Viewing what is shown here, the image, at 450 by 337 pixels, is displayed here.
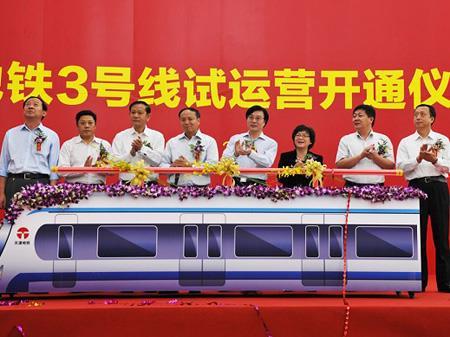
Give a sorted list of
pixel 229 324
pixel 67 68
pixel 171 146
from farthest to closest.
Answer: pixel 67 68
pixel 171 146
pixel 229 324

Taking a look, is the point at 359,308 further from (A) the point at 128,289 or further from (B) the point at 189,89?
(B) the point at 189,89

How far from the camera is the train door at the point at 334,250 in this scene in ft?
11.6

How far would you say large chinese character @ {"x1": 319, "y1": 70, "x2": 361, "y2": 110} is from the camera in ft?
17.9

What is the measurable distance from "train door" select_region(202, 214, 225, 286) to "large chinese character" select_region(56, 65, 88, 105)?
2.26 metres

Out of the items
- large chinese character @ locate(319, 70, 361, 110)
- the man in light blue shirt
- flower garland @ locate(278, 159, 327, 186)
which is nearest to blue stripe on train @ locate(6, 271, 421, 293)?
flower garland @ locate(278, 159, 327, 186)

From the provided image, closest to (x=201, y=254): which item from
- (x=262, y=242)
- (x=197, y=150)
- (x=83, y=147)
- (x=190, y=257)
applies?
(x=190, y=257)

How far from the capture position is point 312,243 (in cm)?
353

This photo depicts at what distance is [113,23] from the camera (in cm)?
542

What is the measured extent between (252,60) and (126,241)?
2429 mm

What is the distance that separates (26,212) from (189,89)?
2254 mm

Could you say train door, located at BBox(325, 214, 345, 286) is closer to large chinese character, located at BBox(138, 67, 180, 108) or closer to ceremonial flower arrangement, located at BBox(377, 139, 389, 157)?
ceremonial flower arrangement, located at BBox(377, 139, 389, 157)

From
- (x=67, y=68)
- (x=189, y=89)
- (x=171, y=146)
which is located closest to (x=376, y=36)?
(x=189, y=89)

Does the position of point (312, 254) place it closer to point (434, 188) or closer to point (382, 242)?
point (382, 242)

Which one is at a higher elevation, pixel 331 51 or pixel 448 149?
pixel 331 51
